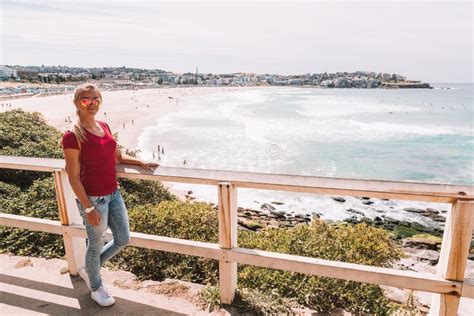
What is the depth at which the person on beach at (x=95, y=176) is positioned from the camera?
2693 mm

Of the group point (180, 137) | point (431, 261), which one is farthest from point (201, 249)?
point (180, 137)

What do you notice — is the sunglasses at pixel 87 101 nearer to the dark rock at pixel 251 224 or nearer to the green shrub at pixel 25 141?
the green shrub at pixel 25 141

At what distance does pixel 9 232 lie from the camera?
16.8 feet

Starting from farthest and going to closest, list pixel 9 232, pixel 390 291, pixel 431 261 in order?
1. pixel 431 261
2. pixel 390 291
3. pixel 9 232

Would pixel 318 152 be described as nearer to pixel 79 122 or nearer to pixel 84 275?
pixel 84 275

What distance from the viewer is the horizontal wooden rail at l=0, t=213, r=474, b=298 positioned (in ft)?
8.01

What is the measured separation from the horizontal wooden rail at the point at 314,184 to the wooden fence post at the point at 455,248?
0.08m

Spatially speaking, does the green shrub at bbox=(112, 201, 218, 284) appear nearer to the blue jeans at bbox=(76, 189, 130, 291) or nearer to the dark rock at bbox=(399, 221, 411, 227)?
the blue jeans at bbox=(76, 189, 130, 291)

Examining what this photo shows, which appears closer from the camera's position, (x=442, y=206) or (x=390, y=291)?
(x=390, y=291)

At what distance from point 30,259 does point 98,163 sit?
1.90 m

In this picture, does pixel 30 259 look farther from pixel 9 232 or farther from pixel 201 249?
pixel 201 249

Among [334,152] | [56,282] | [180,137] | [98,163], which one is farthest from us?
[180,137]

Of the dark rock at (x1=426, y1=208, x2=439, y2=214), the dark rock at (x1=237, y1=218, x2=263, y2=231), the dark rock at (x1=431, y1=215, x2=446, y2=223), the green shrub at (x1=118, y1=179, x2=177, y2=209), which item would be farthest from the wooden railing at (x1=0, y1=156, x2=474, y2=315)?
the dark rock at (x1=426, y1=208, x2=439, y2=214)

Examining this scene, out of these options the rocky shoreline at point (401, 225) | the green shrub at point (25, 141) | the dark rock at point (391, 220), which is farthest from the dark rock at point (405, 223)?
the green shrub at point (25, 141)
